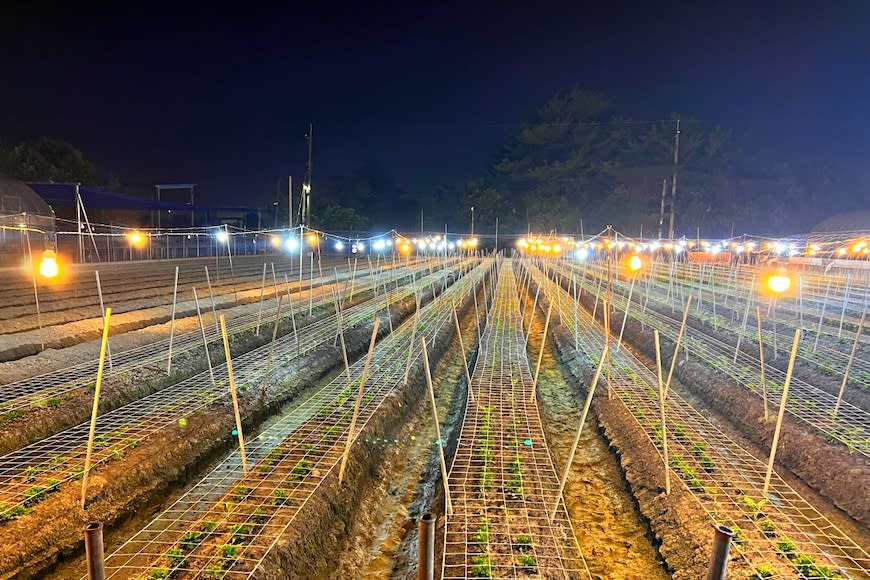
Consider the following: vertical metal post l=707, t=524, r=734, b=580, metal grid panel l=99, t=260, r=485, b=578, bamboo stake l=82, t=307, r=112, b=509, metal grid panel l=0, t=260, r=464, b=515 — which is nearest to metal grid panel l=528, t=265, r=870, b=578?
vertical metal post l=707, t=524, r=734, b=580

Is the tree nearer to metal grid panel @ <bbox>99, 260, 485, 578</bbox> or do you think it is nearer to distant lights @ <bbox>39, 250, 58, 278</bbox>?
distant lights @ <bbox>39, 250, 58, 278</bbox>

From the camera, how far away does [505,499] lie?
13.2 feet

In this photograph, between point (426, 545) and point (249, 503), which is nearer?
point (426, 545)

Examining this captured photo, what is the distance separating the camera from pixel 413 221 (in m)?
61.2

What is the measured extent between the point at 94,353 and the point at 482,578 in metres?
7.01

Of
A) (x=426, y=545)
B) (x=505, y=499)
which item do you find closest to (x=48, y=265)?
(x=426, y=545)

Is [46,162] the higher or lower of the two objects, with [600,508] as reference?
higher

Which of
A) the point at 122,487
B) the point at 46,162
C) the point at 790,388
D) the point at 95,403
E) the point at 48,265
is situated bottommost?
the point at 122,487

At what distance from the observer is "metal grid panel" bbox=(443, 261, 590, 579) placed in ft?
10.8

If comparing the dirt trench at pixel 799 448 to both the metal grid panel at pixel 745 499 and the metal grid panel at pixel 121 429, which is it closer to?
the metal grid panel at pixel 745 499

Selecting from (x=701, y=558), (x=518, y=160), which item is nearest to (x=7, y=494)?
(x=701, y=558)

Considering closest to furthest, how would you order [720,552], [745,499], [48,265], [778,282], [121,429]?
[720,552], [745,499], [48,265], [778,282], [121,429]

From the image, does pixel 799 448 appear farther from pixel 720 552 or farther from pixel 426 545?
pixel 426 545

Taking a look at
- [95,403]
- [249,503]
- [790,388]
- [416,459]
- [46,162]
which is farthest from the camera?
[46,162]
